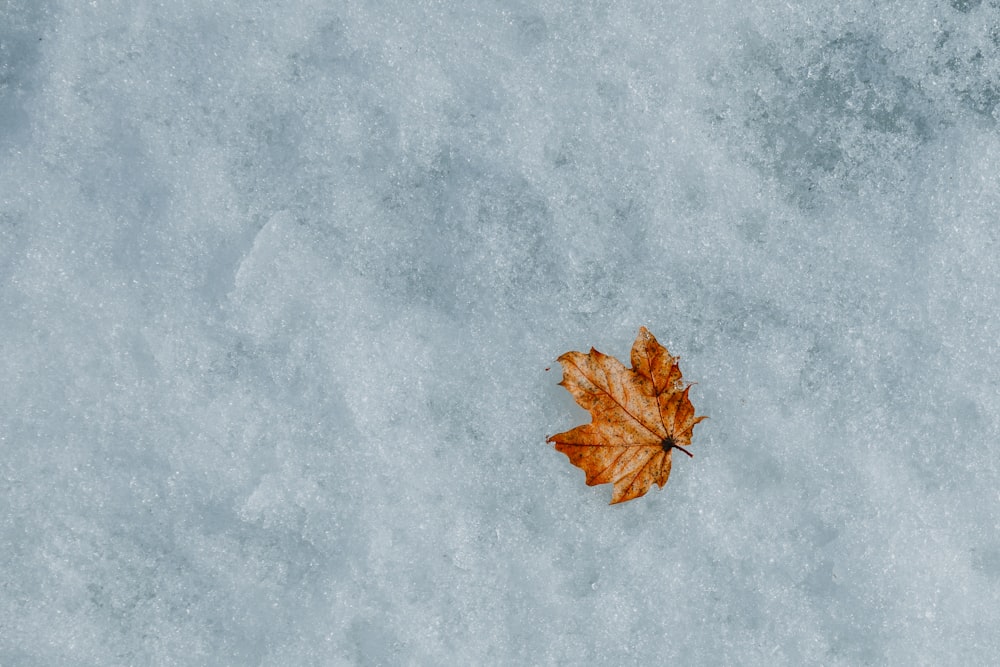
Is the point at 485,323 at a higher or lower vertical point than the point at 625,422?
higher

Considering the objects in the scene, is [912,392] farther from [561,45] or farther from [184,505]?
[184,505]

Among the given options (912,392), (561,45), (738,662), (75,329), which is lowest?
(738,662)

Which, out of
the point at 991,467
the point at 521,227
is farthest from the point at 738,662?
the point at 521,227
